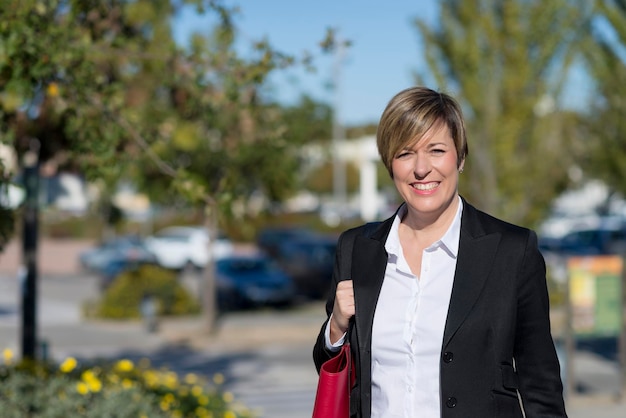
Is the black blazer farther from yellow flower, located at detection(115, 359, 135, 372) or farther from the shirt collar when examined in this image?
yellow flower, located at detection(115, 359, 135, 372)

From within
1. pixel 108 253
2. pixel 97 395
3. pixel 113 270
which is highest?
pixel 108 253

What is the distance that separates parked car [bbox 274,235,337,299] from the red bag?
22.5 meters

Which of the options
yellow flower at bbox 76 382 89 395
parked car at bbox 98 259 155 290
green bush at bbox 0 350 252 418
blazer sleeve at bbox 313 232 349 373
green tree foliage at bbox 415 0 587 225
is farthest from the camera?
parked car at bbox 98 259 155 290

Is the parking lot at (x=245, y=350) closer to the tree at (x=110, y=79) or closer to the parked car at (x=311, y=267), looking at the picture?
the parked car at (x=311, y=267)

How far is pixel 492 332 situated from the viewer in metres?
2.46

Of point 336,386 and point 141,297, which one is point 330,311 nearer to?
point 336,386

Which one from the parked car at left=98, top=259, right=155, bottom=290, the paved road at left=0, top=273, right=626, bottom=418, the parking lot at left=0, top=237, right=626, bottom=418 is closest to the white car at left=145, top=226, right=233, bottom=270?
the parked car at left=98, top=259, right=155, bottom=290

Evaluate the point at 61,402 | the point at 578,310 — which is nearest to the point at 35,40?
the point at 61,402

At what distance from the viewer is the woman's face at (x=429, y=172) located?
2.51 meters

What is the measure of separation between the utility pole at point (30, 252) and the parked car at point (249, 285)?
13684 millimetres

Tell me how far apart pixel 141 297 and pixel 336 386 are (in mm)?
18716

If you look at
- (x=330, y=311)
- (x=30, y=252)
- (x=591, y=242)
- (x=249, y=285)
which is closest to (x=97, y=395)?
(x=30, y=252)

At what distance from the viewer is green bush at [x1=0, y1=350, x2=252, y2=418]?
19.5 ft

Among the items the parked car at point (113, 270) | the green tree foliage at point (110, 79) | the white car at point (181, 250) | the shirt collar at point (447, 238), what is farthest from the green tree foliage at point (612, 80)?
the white car at point (181, 250)
